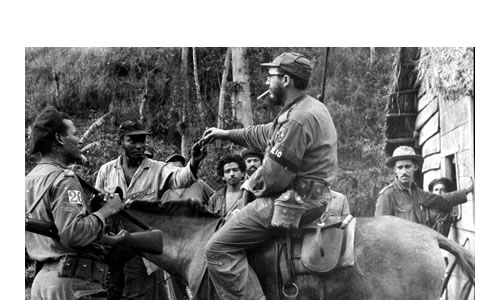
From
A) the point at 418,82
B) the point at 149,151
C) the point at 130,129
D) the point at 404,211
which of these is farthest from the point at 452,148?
the point at 130,129

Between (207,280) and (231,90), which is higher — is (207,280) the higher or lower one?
the lower one

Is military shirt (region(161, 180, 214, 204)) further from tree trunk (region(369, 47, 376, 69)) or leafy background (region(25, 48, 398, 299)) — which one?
tree trunk (region(369, 47, 376, 69))

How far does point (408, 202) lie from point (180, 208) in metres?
2.53

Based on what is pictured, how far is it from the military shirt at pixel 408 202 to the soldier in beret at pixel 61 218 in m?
3.07

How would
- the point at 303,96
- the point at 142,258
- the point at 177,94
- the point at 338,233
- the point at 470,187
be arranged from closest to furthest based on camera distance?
the point at 338,233, the point at 303,96, the point at 142,258, the point at 470,187, the point at 177,94

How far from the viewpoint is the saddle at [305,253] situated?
14.5ft

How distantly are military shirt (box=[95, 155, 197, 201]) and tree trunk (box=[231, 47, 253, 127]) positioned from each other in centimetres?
93

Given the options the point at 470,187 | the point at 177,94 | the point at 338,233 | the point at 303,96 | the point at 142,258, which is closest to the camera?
the point at 338,233

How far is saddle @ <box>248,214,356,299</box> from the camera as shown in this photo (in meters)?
4.41

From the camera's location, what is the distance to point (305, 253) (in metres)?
4.47

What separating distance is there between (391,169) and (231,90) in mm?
1785

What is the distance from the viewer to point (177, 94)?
6.36 metres
